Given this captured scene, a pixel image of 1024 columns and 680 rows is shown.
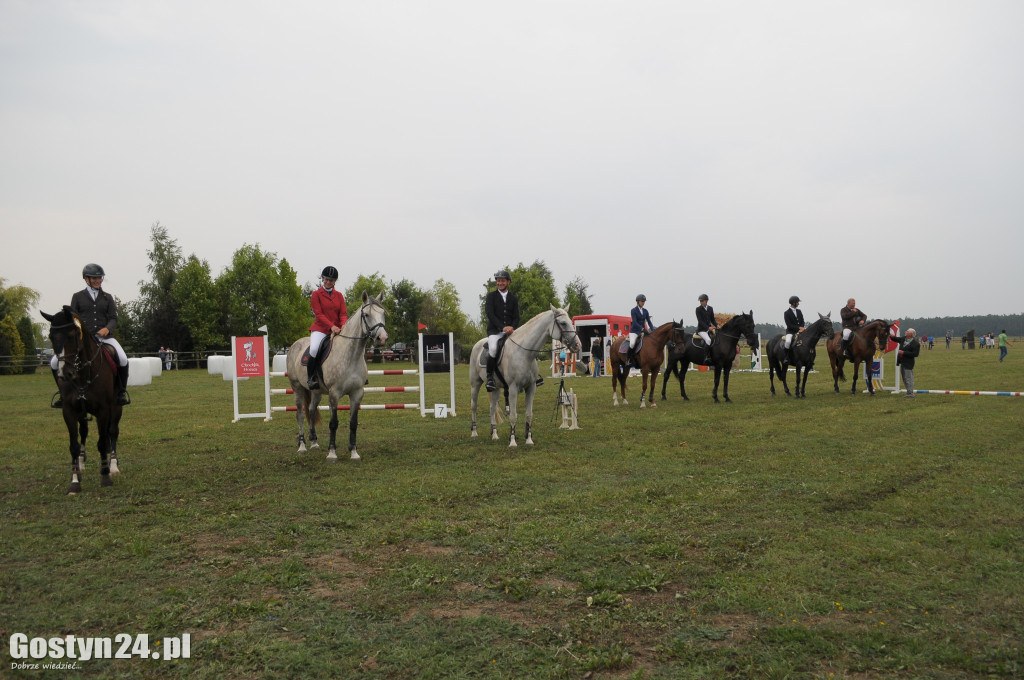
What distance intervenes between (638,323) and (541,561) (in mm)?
13216

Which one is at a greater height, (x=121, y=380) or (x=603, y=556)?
(x=121, y=380)

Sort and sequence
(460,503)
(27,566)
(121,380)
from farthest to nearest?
(121,380)
(460,503)
(27,566)

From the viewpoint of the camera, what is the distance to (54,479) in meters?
8.24

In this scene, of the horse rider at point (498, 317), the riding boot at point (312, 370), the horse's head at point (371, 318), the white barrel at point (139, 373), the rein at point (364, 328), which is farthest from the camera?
the white barrel at point (139, 373)

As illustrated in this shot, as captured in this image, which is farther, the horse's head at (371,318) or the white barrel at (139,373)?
the white barrel at (139,373)

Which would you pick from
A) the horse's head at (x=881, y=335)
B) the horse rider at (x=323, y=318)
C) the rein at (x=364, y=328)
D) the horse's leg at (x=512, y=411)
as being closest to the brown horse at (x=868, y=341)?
the horse's head at (x=881, y=335)

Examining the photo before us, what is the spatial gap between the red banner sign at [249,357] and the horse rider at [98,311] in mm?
7037

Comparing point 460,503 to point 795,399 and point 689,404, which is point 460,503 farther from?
point 795,399

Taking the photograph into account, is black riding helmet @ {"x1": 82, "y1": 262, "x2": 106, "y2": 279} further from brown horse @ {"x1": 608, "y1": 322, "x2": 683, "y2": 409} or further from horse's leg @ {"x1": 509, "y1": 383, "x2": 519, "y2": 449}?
brown horse @ {"x1": 608, "y1": 322, "x2": 683, "y2": 409}

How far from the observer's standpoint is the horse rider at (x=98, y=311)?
7.93m

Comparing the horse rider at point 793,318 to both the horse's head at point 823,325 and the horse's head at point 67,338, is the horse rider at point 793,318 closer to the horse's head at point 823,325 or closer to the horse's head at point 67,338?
the horse's head at point 823,325

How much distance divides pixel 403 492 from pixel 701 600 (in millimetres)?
3964

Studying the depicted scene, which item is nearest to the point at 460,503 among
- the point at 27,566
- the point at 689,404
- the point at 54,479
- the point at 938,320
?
the point at 27,566

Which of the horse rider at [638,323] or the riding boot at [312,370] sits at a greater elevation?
the horse rider at [638,323]
